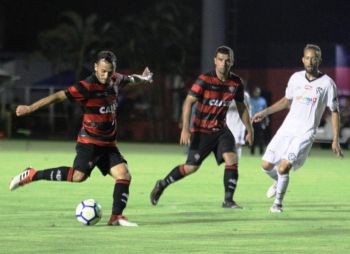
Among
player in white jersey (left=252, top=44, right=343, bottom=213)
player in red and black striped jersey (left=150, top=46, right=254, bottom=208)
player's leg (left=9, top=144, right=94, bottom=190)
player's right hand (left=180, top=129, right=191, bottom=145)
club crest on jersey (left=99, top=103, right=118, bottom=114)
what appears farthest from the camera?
player in red and black striped jersey (left=150, top=46, right=254, bottom=208)

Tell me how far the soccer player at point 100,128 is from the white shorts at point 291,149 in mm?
2614

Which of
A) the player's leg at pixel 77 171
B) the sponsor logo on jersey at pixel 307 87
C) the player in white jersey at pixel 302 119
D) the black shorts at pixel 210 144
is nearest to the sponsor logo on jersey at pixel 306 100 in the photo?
the player in white jersey at pixel 302 119

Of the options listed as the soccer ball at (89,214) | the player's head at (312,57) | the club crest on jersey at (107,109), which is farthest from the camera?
the player's head at (312,57)

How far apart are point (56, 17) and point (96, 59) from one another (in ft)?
164

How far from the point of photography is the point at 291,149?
15367mm

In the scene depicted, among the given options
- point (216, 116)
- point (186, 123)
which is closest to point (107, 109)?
point (186, 123)

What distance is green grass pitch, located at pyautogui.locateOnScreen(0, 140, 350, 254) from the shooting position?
38.1ft

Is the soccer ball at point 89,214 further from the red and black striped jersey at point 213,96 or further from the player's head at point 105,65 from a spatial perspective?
the red and black striped jersey at point 213,96

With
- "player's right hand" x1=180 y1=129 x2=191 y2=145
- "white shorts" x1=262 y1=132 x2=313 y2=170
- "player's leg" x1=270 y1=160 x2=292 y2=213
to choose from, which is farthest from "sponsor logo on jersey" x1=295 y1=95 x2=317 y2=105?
"player's right hand" x1=180 y1=129 x2=191 y2=145

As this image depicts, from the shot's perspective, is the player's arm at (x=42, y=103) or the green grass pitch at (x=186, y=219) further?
the player's arm at (x=42, y=103)

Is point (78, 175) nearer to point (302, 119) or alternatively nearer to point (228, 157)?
point (228, 157)

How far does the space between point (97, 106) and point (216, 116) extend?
2583 millimetres

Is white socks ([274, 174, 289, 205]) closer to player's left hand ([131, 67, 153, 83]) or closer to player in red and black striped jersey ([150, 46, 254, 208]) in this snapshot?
player in red and black striped jersey ([150, 46, 254, 208])

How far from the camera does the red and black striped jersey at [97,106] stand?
13.5 m
